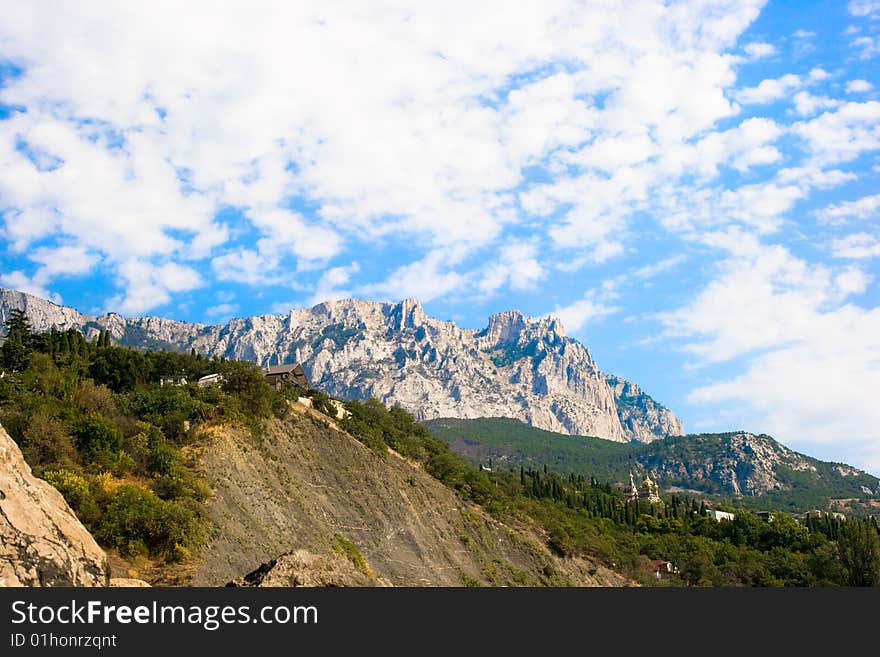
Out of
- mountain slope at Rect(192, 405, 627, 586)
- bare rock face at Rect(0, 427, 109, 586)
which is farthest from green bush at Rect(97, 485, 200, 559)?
bare rock face at Rect(0, 427, 109, 586)

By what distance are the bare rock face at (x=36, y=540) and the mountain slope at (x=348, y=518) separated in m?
13.0

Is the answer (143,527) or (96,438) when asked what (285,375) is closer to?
(96,438)

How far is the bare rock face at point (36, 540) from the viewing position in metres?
15.0

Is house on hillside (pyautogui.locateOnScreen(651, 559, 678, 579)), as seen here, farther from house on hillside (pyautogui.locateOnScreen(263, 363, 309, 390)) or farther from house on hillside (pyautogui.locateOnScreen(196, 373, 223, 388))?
house on hillside (pyautogui.locateOnScreen(196, 373, 223, 388))

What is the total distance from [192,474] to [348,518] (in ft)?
43.3

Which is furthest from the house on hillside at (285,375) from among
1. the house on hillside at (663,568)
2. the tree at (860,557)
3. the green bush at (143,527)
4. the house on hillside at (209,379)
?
the tree at (860,557)

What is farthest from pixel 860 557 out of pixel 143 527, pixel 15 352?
pixel 15 352

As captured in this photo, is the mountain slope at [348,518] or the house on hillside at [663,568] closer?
the mountain slope at [348,518]

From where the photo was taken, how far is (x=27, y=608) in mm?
13938

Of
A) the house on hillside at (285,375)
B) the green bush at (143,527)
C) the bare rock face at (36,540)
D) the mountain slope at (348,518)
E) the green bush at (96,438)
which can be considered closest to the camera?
the bare rock face at (36,540)

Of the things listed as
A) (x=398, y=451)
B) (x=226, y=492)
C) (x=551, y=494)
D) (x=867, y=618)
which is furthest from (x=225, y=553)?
(x=551, y=494)

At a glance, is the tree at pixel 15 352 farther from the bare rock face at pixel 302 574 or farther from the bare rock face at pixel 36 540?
the bare rock face at pixel 302 574

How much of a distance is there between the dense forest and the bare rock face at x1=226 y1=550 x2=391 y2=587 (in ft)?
48.1

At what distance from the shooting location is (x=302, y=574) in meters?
17.4
